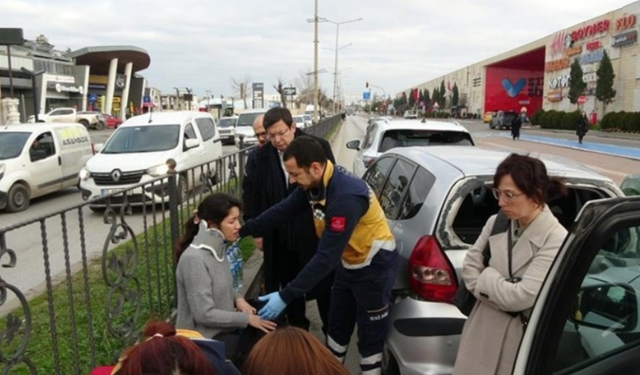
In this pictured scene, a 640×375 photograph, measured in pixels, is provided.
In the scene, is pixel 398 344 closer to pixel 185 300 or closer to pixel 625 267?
pixel 185 300

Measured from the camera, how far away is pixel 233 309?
2846 mm

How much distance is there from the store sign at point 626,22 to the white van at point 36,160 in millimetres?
40023

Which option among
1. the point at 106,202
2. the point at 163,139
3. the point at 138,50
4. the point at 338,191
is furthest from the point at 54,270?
the point at 138,50

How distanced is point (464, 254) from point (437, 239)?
0.17 m

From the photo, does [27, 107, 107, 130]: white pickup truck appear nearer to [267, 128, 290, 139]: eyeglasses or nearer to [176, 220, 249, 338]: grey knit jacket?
[267, 128, 290, 139]: eyeglasses

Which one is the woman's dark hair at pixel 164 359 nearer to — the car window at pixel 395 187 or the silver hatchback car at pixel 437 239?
the silver hatchback car at pixel 437 239

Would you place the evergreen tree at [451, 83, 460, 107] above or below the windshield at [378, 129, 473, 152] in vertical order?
above

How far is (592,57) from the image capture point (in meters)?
44.2

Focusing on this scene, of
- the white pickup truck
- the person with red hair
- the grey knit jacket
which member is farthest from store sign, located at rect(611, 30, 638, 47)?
the person with red hair

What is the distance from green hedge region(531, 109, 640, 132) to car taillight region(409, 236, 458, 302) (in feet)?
118

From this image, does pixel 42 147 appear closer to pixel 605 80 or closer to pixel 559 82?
pixel 605 80

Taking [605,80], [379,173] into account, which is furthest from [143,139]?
[605,80]

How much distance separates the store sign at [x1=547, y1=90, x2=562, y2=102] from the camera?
165 feet

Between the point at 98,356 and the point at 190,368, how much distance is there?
8.29 ft
